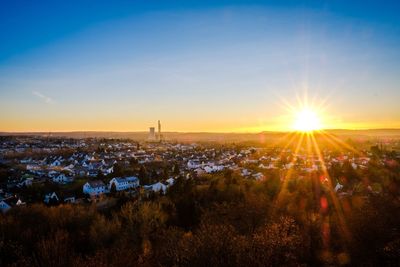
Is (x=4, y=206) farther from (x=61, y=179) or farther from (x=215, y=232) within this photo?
(x=215, y=232)

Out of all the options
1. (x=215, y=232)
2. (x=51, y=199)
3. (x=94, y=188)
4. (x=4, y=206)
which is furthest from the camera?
(x=94, y=188)

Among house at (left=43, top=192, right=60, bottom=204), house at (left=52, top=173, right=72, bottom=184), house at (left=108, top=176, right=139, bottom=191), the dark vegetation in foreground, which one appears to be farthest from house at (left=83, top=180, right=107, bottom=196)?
the dark vegetation in foreground

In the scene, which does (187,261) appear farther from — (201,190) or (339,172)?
(339,172)

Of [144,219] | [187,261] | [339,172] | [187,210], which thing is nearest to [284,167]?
[339,172]

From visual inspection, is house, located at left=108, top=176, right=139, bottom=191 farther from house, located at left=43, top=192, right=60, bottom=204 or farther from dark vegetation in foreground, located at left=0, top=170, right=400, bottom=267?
dark vegetation in foreground, located at left=0, top=170, right=400, bottom=267

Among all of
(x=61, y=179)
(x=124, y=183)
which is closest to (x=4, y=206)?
(x=124, y=183)

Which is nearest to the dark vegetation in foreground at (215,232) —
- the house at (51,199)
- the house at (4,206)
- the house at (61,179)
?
the house at (4,206)
